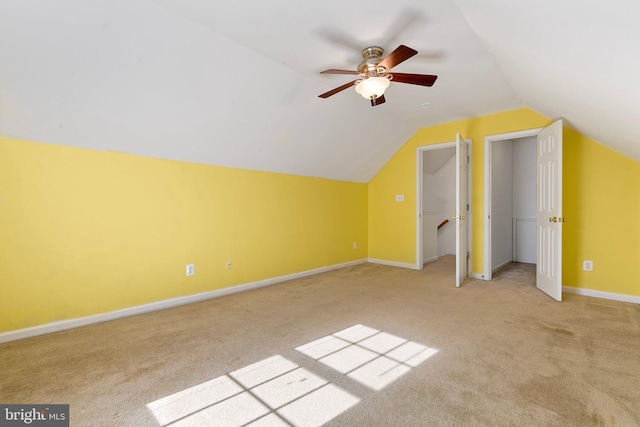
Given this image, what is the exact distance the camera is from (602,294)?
349 cm

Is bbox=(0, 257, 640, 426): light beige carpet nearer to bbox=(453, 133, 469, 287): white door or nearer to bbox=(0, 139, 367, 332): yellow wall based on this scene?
bbox=(0, 139, 367, 332): yellow wall

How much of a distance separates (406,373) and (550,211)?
9.52ft

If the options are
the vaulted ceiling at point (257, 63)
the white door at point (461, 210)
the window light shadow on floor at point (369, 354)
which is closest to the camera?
the vaulted ceiling at point (257, 63)

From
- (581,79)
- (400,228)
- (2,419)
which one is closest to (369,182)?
(400,228)

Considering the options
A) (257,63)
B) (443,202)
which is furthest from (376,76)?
(443,202)

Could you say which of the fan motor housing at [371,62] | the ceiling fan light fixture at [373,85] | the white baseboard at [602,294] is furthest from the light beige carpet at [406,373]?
the fan motor housing at [371,62]

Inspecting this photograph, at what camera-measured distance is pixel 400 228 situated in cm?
538

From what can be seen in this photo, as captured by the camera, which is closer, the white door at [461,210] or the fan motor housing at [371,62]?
the fan motor housing at [371,62]

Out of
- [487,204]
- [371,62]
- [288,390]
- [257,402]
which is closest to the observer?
[257,402]

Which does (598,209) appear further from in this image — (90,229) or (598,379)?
(90,229)

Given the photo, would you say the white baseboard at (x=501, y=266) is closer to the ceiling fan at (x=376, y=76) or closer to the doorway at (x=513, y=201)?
the doorway at (x=513, y=201)

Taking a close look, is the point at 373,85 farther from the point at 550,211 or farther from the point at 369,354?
the point at 550,211

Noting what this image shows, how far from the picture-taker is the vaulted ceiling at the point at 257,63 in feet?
5.79

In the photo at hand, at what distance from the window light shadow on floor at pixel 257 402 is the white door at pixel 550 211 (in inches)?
121
